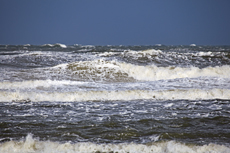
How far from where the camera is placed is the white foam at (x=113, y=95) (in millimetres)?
8688

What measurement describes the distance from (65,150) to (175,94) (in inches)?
233

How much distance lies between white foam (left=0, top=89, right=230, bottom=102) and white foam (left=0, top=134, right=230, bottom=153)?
4.31 metres

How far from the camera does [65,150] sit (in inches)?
164

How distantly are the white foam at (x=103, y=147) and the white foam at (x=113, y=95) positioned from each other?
431 centimetres

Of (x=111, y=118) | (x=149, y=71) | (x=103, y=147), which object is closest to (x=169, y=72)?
(x=149, y=71)

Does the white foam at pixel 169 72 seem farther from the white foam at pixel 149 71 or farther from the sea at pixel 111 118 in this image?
the sea at pixel 111 118

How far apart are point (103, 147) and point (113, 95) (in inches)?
189

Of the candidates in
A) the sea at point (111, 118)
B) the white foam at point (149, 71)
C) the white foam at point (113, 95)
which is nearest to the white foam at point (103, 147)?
the sea at point (111, 118)

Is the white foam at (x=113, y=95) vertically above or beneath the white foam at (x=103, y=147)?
above

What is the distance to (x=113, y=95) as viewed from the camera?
9016 millimetres

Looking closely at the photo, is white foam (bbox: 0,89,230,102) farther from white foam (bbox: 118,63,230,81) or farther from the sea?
white foam (bbox: 118,63,230,81)

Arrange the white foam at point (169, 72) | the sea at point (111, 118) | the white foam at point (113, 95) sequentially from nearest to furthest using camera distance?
the sea at point (111, 118) → the white foam at point (113, 95) → the white foam at point (169, 72)

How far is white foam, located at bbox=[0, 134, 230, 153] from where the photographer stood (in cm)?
412

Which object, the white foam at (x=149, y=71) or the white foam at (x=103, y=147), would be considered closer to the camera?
the white foam at (x=103, y=147)
